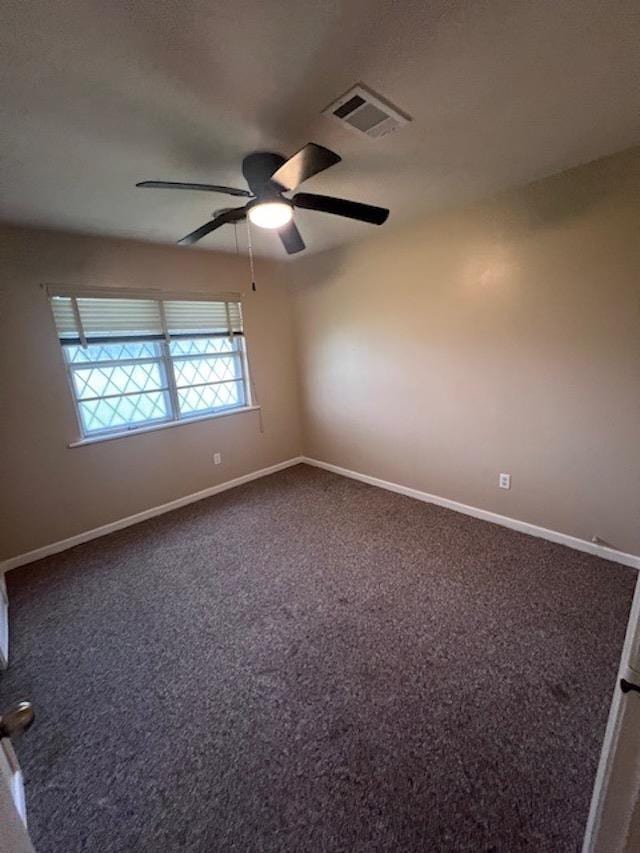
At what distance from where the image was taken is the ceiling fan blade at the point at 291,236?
6.71 ft

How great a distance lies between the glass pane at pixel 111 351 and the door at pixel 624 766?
343 centimetres

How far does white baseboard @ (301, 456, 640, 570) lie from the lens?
7.66 feet

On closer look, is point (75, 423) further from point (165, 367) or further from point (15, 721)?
point (15, 721)

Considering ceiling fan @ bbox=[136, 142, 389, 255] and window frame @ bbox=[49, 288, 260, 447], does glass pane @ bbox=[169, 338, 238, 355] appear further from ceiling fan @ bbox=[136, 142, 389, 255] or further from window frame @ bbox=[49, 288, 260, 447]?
ceiling fan @ bbox=[136, 142, 389, 255]

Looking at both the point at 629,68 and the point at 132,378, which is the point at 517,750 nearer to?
the point at 629,68

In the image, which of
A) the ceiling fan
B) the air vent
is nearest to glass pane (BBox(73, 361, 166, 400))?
the ceiling fan

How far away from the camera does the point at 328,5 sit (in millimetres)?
1014

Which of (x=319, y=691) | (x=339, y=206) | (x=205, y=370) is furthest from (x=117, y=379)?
(x=319, y=691)

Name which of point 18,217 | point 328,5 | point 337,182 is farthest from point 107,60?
point 18,217

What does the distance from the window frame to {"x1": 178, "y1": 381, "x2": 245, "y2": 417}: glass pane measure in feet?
0.04

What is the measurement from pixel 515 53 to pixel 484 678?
2381 mm

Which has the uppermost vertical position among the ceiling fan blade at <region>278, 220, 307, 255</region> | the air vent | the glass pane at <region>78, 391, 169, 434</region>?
the air vent

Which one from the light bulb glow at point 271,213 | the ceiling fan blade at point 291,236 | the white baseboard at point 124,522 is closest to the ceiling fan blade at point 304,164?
the light bulb glow at point 271,213

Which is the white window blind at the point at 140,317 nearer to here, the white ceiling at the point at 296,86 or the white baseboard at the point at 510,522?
the white ceiling at the point at 296,86
